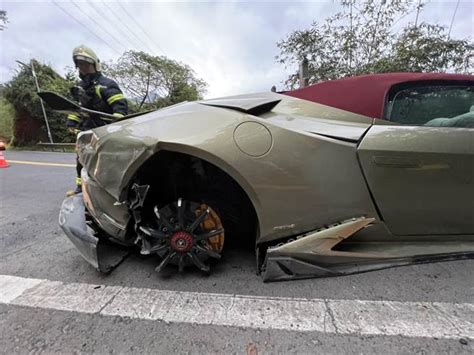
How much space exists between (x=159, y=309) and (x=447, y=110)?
2.24 metres

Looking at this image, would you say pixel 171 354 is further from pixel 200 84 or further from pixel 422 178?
pixel 200 84

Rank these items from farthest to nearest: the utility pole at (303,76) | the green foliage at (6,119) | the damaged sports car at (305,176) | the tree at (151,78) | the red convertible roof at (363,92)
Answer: the tree at (151,78)
the green foliage at (6,119)
the utility pole at (303,76)
the red convertible roof at (363,92)
the damaged sports car at (305,176)

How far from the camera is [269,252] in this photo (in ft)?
5.10

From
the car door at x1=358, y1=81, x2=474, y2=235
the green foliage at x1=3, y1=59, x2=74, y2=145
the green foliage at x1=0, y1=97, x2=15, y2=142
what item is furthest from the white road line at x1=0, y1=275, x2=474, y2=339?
the green foliage at x1=0, y1=97, x2=15, y2=142

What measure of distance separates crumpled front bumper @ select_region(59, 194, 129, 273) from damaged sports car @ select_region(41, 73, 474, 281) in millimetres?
13

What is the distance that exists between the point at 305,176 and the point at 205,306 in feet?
3.09

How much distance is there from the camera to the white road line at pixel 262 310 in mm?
1305

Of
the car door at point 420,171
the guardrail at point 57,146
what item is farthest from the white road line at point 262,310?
the guardrail at point 57,146

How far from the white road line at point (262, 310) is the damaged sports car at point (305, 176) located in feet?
0.66

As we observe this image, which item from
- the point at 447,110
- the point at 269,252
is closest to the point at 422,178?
A: the point at 447,110

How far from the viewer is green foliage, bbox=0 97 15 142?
16422 millimetres

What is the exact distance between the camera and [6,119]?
17547 mm

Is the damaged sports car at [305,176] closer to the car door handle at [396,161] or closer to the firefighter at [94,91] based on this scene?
the car door handle at [396,161]

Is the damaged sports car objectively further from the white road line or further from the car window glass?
the white road line
